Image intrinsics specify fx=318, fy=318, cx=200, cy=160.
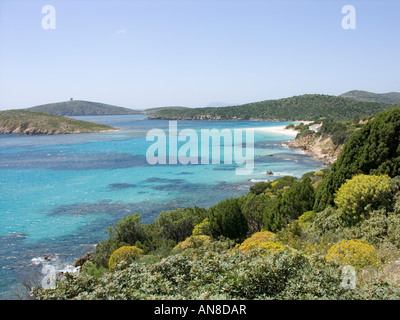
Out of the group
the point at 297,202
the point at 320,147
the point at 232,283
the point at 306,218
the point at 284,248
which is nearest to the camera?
the point at 232,283

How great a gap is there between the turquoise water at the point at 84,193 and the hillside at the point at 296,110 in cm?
7274

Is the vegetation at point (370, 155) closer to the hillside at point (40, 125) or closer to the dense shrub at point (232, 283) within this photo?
the dense shrub at point (232, 283)

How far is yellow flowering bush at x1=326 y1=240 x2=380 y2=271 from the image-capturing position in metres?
7.53

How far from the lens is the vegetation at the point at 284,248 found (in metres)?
5.75

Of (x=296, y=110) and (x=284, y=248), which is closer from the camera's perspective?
(x=284, y=248)

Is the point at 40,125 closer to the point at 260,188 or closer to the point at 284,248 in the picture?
the point at 260,188

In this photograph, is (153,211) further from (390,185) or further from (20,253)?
(390,185)

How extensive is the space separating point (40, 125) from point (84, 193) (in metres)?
88.8

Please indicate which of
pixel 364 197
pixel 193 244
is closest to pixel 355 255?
Answer: pixel 364 197

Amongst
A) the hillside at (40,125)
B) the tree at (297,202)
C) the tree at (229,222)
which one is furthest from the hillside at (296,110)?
the tree at (229,222)

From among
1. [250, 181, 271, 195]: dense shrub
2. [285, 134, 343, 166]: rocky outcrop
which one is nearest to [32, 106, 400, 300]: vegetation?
[250, 181, 271, 195]: dense shrub

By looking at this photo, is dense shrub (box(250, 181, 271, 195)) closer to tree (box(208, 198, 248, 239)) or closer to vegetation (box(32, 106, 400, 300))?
vegetation (box(32, 106, 400, 300))

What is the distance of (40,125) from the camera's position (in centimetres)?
10981

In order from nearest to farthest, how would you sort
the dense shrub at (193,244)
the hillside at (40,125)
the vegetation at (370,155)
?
1. the vegetation at (370,155)
2. the dense shrub at (193,244)
3. the hillside at (40,125)
